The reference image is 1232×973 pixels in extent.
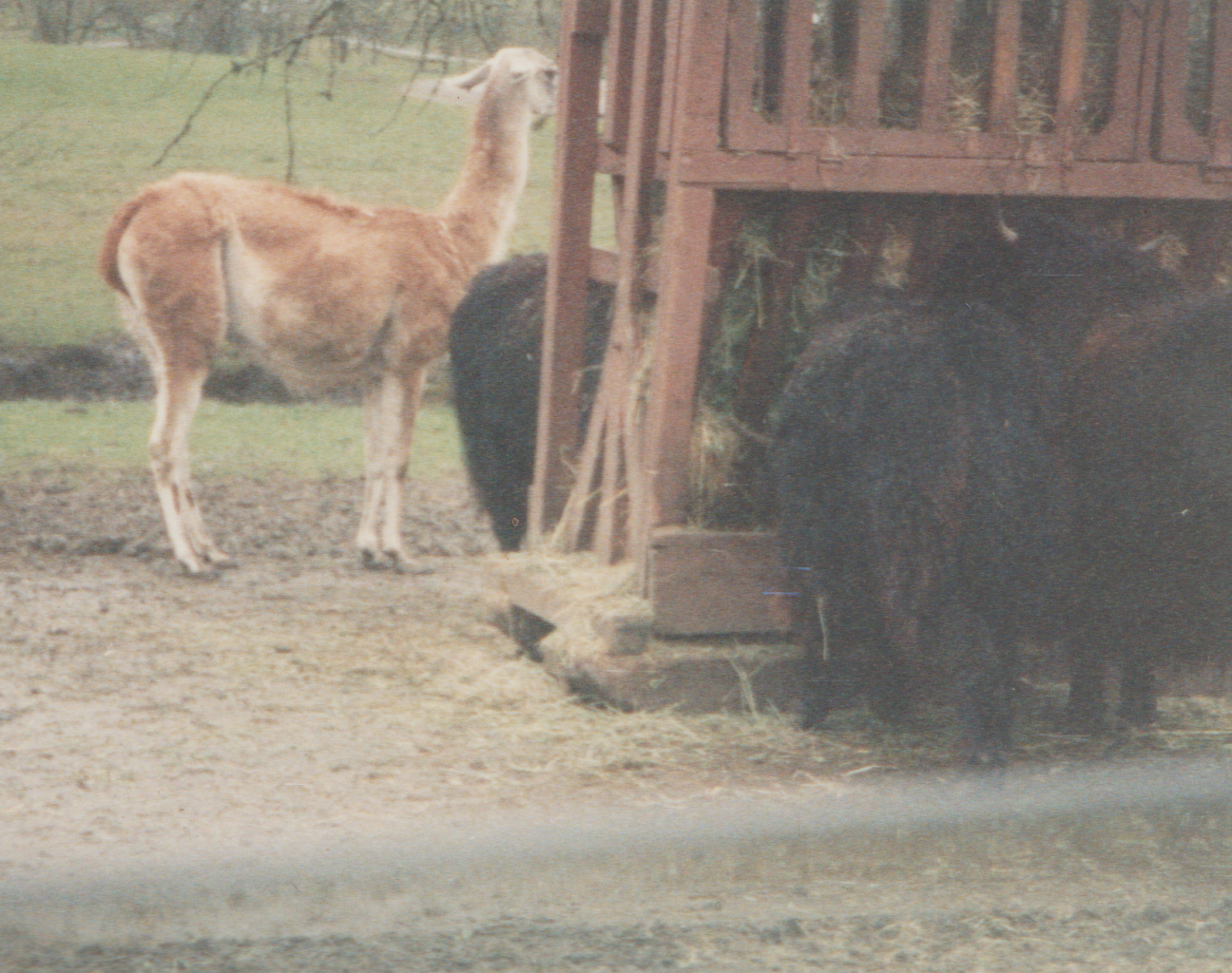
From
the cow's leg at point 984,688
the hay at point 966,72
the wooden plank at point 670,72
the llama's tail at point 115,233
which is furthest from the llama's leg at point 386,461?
the cow's leg at point 984,688

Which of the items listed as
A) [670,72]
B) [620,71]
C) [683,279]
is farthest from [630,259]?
[620,71]

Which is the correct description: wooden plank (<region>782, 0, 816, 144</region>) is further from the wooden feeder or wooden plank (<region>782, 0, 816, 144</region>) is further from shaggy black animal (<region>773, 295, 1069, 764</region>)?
shaggy black animal (<region>773, 295, 1069, 764</region>)

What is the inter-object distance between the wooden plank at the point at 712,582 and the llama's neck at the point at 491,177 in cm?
394

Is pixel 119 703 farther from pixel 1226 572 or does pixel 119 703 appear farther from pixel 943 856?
pixel 1226 572

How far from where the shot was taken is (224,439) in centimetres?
1109

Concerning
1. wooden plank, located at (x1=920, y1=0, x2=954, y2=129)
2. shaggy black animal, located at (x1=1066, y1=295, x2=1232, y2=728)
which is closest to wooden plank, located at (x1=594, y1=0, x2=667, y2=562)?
wooden plank, located at (x1=920, y1=0, x2=954, y2=129)

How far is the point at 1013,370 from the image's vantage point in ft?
15.8

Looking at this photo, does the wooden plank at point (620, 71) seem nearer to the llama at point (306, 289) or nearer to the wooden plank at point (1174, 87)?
the wooden plank at point (1174, 87)

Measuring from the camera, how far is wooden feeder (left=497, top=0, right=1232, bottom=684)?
5258mm

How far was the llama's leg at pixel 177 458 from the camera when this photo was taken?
26.7ft

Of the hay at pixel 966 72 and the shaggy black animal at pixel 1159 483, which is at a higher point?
the hay at pixel 966 72

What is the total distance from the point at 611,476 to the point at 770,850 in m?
1.94

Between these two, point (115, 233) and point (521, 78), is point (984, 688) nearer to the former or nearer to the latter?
point (115, 233)

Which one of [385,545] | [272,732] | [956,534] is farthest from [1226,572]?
[385,545]
